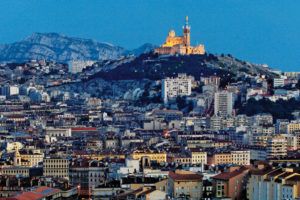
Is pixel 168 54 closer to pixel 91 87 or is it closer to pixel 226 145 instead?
pixel 91 87

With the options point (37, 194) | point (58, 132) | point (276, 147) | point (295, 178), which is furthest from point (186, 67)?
point (295, 178)

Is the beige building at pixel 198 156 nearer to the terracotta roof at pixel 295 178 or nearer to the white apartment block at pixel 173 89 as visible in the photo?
the terracotta roof at pixel 295 178

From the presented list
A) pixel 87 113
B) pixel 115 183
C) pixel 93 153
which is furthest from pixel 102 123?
pixel 115 183

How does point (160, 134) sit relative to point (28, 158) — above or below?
above

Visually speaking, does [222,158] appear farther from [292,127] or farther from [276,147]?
[292,127]

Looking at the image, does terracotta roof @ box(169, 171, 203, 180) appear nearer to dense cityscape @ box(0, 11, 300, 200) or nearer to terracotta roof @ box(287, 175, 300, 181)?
dense cityscape @ box(0, 11, 300, 200)
